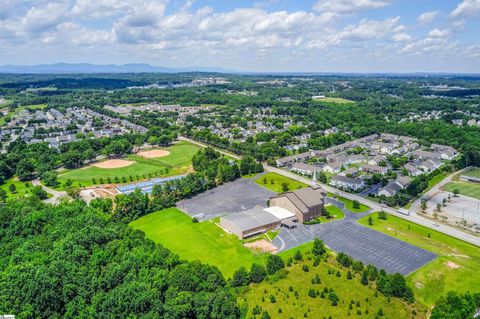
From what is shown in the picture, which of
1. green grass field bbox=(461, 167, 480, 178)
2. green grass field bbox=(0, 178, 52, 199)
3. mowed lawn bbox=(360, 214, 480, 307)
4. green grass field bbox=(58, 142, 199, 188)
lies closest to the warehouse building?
mowed lawn bbox=(360, 214, 480, 307)

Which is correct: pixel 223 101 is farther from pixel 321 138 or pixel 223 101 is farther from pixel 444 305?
pixel 444 305

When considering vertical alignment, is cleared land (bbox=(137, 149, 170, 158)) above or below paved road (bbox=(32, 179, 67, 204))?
above

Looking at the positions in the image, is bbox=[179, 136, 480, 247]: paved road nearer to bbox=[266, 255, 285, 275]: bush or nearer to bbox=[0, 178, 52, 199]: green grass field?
bbox=[266, 255, 285, 275]: bush

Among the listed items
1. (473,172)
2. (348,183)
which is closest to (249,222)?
(348,183)

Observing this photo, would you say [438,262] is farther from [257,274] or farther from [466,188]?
[466,188]

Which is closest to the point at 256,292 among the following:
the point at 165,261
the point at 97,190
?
the point at 165,261

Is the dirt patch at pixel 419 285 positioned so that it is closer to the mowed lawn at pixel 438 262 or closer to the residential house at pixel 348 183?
the mowed lawn at pixel 438 262

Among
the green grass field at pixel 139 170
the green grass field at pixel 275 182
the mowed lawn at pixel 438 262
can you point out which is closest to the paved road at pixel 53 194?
the green grass field at pixel 139 170
